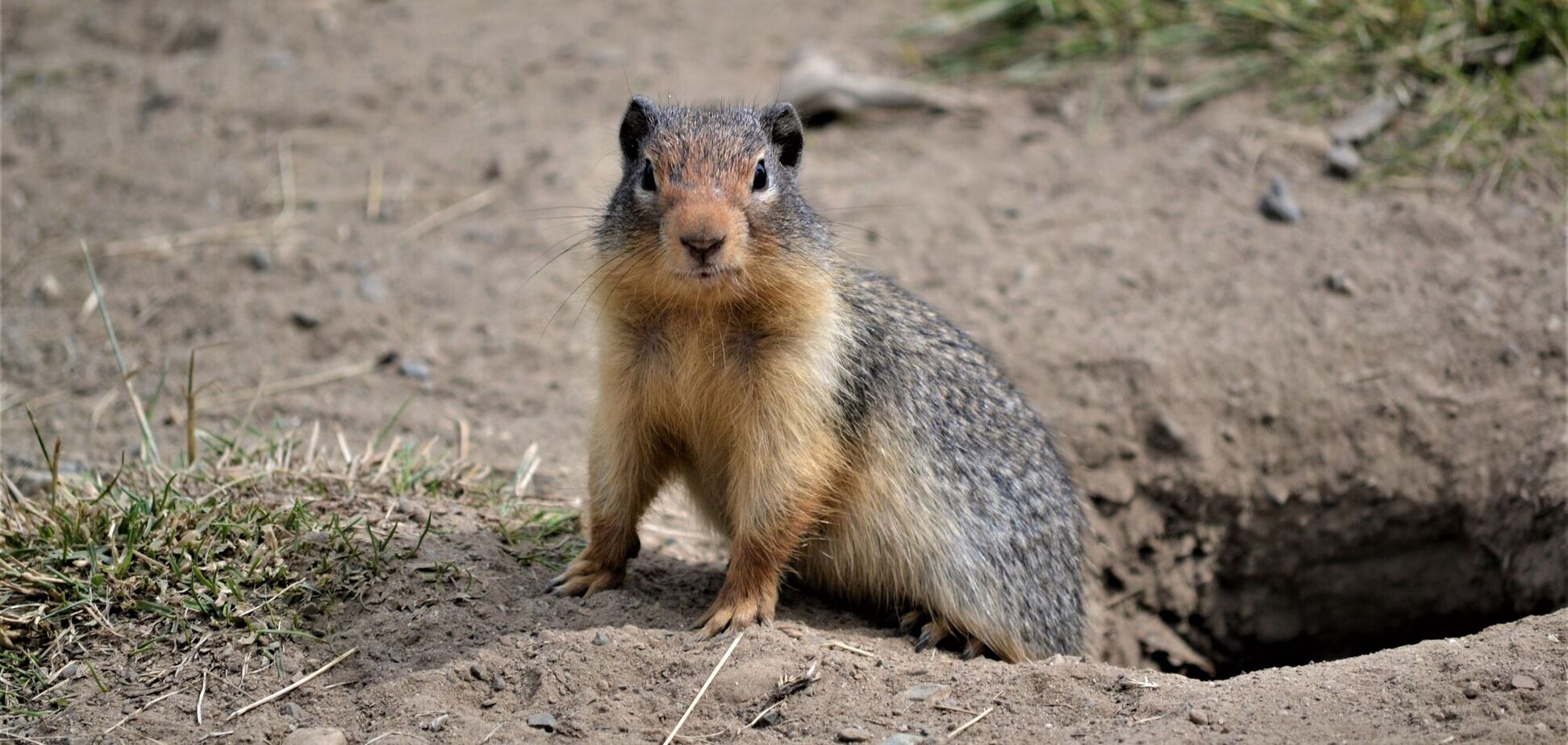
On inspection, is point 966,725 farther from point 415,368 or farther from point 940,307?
point 415,368

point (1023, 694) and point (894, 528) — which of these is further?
point (894, 528)

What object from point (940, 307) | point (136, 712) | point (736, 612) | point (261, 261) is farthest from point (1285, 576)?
point (261, 261)

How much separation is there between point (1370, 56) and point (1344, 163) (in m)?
0.92

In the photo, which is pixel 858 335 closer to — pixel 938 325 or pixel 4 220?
pixel 938 325

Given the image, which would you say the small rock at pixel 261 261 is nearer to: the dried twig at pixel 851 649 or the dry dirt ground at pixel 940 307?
the dry dirt ground at pixel 940 307

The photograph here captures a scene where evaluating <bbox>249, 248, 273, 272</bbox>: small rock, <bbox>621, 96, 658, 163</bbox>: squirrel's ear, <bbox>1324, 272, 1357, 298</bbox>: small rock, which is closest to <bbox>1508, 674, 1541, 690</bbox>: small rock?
<bbox>621, 96, 658, 163</bbox>: squirrel's ear

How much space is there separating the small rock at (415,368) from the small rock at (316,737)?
128 inches

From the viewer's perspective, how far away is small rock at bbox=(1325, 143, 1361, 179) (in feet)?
25.2

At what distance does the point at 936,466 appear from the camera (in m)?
4.88

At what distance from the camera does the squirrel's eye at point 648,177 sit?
4307 millimetres

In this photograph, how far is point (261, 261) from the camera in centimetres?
780

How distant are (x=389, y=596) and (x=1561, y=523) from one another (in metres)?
5.16

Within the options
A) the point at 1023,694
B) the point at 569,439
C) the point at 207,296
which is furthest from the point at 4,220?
the point at 1023,694

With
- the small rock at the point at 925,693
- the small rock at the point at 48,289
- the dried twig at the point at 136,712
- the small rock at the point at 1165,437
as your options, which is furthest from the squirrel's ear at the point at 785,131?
the small rock at the point at 48,289
